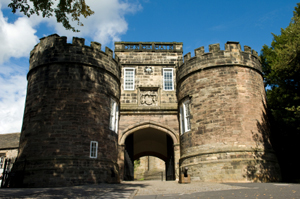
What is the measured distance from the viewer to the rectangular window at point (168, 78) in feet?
63.1

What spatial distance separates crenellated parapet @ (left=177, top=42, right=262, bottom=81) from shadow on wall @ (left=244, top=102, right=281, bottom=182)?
3.73 metres

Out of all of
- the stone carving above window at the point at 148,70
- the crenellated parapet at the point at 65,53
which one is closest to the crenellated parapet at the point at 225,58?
the stone carving above window at the point at 148,70

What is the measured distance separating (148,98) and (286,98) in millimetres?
9070

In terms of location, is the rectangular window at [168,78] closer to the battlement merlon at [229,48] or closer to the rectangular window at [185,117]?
the rectangular window at [185,117]

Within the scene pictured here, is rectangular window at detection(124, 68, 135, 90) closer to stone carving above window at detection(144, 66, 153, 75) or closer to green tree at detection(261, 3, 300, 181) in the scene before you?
stone carving above window at detection(144, 66, 153, 75)

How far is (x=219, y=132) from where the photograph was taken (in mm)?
14484

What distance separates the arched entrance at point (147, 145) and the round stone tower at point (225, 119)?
1913mm

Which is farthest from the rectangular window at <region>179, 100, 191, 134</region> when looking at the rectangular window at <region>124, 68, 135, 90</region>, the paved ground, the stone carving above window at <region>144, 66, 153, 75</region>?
the paved ground

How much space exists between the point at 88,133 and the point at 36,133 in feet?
9.11

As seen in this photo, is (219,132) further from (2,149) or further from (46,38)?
(2,149)

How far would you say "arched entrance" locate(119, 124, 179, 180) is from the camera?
17.6 metres

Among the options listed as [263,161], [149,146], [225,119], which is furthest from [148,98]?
[263,161]

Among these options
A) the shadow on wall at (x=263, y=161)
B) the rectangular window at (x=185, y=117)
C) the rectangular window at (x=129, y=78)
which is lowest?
the shadow on wall at (x=263, y=161)

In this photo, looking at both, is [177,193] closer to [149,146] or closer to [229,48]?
Result: [229,48]
